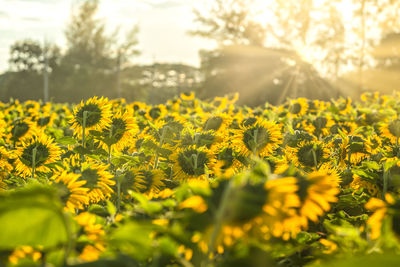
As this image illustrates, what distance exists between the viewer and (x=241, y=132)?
1.80 meters

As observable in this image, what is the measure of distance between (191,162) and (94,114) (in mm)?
584

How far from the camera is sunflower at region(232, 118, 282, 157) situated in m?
1.73

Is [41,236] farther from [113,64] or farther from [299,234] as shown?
[113,64]

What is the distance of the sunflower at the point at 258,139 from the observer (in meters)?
1.73

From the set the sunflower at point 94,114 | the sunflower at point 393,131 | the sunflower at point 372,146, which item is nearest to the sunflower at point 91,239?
the sunflower at point 94,114

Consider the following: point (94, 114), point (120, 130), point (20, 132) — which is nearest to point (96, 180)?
point (120, 130)

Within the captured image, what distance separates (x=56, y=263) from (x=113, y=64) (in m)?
31.2

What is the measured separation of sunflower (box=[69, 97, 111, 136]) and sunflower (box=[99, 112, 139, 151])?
0.11 feet

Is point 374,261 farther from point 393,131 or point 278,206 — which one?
point 393,131

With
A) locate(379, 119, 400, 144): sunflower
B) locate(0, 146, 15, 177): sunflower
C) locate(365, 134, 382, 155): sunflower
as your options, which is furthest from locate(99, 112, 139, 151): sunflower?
locate(379, 119, 400, 144): sunflower

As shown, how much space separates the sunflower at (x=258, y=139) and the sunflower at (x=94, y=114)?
622 millimetres

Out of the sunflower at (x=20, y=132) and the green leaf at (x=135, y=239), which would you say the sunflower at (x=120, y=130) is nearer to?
the sunflower at (x=20, y=132)

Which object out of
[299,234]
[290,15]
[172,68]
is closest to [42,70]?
[172,68]

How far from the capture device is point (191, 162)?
150 cm
